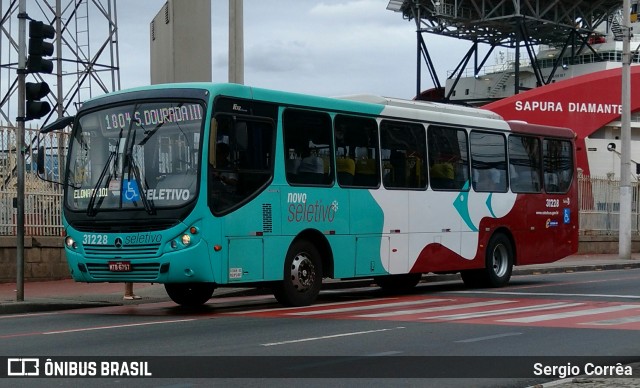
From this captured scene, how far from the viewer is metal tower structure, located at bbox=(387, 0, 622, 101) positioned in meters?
64.9

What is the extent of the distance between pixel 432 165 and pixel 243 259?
5461 millimetres

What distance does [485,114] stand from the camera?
69.9ft

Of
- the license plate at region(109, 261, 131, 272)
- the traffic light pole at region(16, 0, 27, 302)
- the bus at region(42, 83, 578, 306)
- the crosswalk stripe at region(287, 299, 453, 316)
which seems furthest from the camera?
the traffic light pole at region(16, 0, 27, 302)

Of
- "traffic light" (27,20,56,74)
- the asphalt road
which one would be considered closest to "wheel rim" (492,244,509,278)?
the asphalt road

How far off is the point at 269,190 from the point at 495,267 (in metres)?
7.16

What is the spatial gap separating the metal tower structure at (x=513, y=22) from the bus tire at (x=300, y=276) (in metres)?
49.3

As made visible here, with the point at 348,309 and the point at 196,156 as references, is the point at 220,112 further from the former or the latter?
the point at 348,309

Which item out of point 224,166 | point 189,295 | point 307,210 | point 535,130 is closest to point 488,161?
point 535,130

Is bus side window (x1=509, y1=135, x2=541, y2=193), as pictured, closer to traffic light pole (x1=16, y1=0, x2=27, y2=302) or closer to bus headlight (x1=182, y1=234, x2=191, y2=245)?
bus headlight (x1=182, y1=234, x2=191, y2=245)

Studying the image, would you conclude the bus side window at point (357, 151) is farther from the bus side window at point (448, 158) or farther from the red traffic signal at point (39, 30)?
the red traffic signal at point (39, 30)

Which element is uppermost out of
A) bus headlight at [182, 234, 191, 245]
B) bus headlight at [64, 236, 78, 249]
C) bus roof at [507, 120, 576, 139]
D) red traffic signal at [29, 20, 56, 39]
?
red traffic signal at [29, 20, 56, 39]

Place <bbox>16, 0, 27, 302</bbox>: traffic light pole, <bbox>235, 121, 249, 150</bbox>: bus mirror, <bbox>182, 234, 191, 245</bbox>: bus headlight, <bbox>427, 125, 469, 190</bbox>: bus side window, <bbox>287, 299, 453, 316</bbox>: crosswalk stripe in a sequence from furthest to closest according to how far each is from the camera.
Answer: <bbox>427, 125, 469, 190</bbox>: bus side window < <bbox>16, 0, 27, 302</bbox>: traffic light pole < <bbox>287, 299, 453, 316</bbox>: crosswalk stripe < <bbox>235, 121, 249, 150</bbox>: bus mirror < <bbox>182, 234, 191, 245</bbox>: bus headlight

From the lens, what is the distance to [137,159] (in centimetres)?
1463

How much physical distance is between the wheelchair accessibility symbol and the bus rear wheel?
8.40 m
